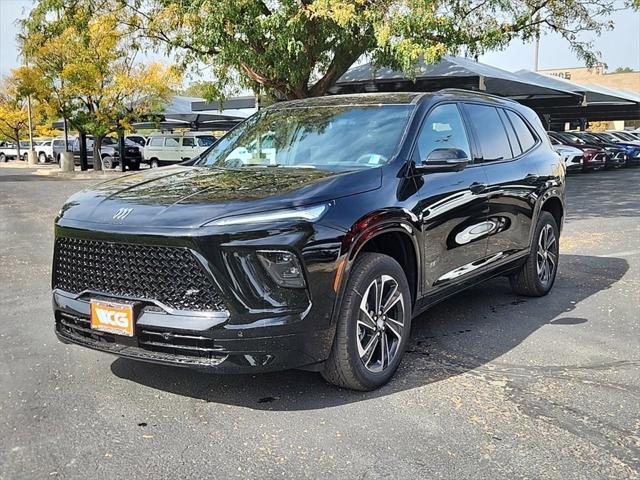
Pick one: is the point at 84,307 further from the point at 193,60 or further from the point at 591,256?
the point at 193,60

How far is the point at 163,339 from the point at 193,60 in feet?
41.2

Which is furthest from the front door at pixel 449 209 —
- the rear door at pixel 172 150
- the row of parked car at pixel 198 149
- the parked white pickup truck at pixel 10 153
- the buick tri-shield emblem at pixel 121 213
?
the parked white pickup truck at pixel 10 153

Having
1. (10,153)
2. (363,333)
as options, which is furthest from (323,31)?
(10,153)

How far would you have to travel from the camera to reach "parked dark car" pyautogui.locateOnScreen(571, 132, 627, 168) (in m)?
27.3

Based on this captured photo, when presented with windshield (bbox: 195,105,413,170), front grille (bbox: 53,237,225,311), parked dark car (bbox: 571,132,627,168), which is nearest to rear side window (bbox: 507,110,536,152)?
windshield (bbox: 195,105,413,170)

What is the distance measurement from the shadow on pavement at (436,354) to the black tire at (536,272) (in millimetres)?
100

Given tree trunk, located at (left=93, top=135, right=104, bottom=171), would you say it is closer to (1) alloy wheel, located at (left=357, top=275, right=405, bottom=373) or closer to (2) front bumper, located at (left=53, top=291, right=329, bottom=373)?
(1) alloy wheel, located at (left=357, top=275, right=405, bottom=373)

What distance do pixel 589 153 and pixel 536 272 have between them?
71.6ft

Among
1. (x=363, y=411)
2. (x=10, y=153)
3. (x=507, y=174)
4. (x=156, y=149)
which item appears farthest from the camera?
(x=10, y=153)

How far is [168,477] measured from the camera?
3.02 m

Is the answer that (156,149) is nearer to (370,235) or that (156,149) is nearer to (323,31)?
(323,31)

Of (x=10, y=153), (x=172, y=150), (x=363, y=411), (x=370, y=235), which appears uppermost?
(x=172, y=150)

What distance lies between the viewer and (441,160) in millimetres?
4402

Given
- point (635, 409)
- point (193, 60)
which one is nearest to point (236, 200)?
point (635, 409)
